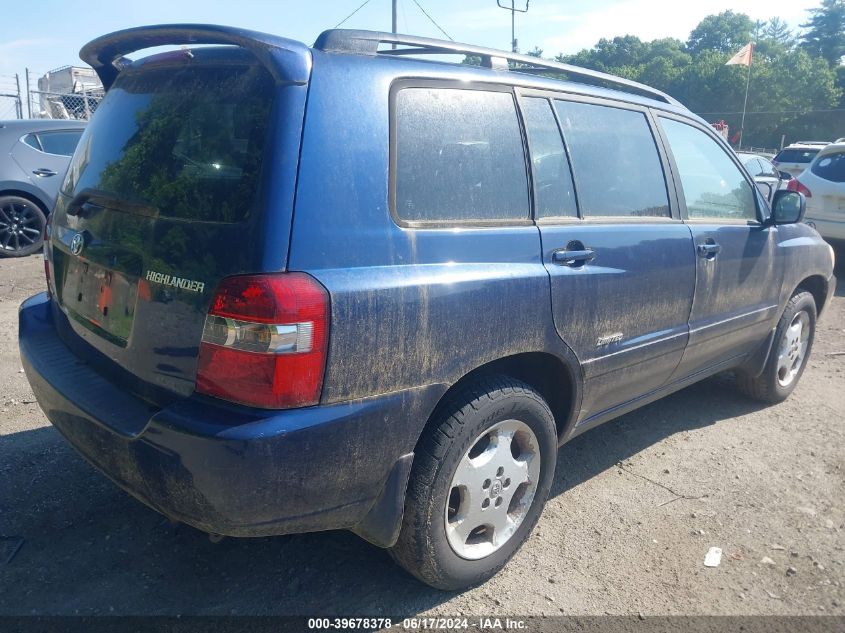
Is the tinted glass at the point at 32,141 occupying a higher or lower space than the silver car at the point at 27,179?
higher

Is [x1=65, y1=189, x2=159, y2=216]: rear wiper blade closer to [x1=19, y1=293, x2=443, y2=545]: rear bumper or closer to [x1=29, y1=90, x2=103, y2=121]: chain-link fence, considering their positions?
[x1=19, y1=293, x2=443, y2=545]: rear bumper

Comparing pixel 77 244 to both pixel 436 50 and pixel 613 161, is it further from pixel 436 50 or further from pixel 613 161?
pixel 613 161

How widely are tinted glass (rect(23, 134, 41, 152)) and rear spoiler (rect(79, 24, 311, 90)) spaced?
6.65m

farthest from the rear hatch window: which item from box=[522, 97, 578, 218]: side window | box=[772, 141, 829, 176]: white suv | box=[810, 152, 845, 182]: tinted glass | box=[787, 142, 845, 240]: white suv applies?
box=[772, 141, 829, 176]: white suv

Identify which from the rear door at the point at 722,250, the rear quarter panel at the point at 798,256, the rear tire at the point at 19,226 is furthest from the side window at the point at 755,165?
the rear tire at the point at 19,226

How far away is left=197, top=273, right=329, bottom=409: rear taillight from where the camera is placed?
1892mm

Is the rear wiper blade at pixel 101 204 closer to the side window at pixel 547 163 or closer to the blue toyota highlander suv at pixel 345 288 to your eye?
the blue toyota highlander suv at pixel 345 288

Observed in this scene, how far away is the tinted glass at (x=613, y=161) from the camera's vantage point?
9.67ft

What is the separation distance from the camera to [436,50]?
2617mm

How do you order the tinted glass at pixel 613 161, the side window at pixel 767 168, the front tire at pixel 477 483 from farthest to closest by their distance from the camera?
the side window at pixel 767 168, the tinted glass at pixel 613 161, the front tire at pixel 477 483

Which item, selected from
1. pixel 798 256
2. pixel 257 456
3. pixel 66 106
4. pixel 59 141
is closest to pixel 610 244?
pixel 257 456

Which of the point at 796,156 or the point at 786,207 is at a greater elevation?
the point at 796,156

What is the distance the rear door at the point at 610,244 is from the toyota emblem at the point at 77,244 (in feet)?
5.46

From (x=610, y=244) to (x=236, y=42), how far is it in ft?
5.46
